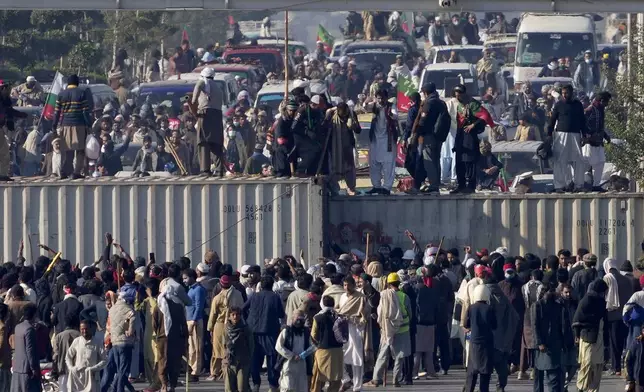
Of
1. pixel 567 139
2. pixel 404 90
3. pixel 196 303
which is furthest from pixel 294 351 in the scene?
pixel 404 90

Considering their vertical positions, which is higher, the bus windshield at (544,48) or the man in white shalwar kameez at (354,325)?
the bus windshield at (544,48)

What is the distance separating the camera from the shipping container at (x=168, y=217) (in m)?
27.8

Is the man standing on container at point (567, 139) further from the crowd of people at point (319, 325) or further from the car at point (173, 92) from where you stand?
the car at point (173, 92)

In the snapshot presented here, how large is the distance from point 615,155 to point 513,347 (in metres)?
4.81

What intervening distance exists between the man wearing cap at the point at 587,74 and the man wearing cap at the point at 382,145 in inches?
791

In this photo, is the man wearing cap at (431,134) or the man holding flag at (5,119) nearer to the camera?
the man holding flag at (5,119)

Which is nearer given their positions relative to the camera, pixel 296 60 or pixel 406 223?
pixel 406 223

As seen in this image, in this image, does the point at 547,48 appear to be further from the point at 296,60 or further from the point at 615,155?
the point at 615,155

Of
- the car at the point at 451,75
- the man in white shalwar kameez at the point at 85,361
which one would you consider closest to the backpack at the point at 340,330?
the man in white shalwar kameez at the point at 85,361

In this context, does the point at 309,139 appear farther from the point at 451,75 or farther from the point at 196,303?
the point at 451,75

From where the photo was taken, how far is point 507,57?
55.1 metres

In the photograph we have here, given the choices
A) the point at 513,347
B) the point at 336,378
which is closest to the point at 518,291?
the point at 513,347

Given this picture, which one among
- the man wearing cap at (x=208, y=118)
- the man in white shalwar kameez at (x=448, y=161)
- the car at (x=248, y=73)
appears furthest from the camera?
the car at (x=248, y=73)

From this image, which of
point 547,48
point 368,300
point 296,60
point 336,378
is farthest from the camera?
point 296,60
